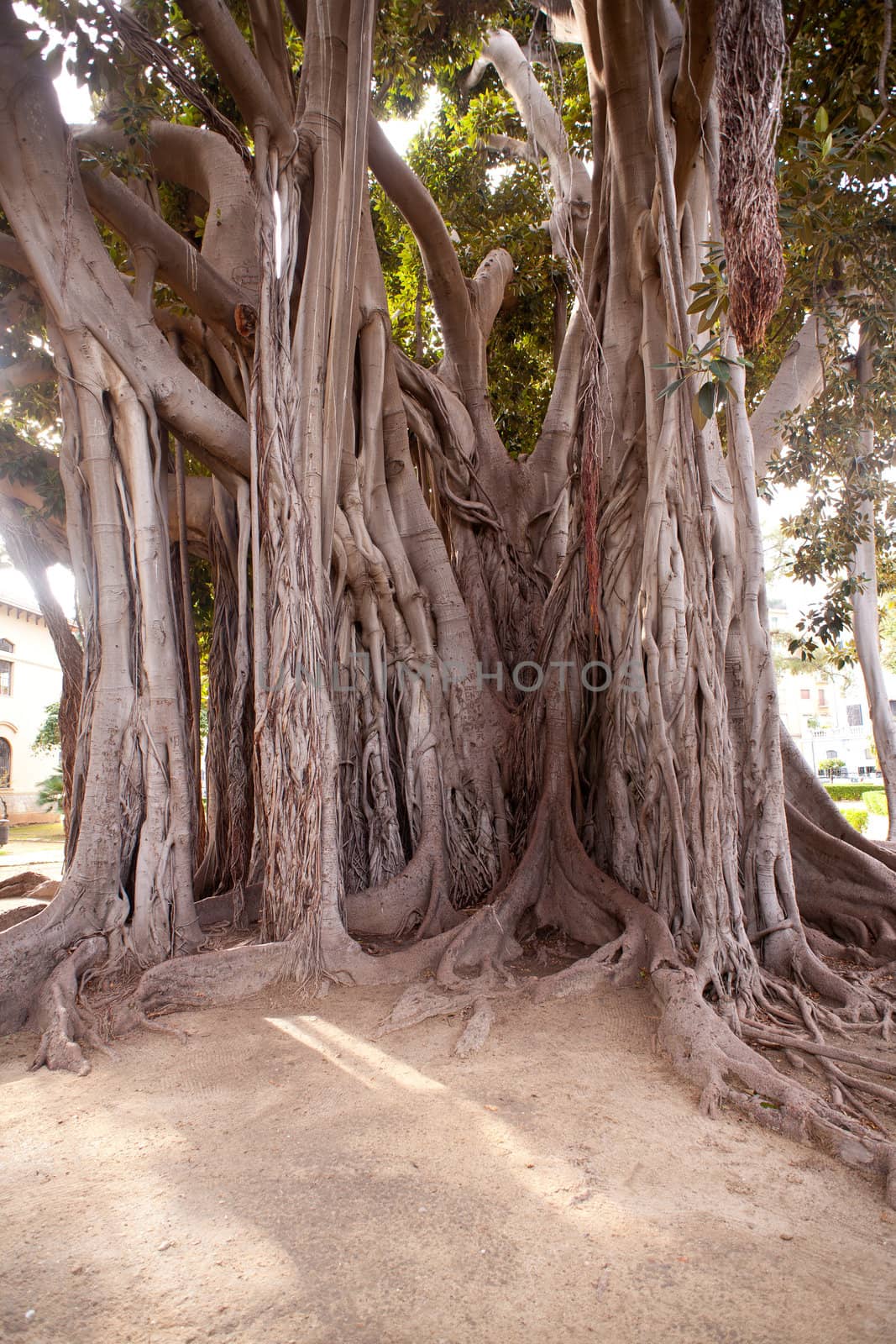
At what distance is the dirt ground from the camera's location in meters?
1.36

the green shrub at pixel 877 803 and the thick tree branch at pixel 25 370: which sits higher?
the thick tree branch at pixel 25 370

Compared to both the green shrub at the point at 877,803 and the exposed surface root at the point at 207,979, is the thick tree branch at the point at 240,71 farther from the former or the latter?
the green shrub at the point at 877,803

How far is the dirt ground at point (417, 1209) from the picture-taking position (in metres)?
1.36

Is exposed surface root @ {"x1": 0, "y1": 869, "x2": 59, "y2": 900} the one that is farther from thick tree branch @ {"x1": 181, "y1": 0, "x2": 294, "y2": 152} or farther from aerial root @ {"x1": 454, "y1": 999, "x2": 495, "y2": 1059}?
thick tree branch @ {"x1": 181, "y1": 0, "x2": 294, "y2": 152}

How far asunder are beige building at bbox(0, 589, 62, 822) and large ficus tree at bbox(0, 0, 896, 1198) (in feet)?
48.0

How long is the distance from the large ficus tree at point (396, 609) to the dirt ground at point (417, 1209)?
317mm

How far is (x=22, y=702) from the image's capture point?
1800 cm

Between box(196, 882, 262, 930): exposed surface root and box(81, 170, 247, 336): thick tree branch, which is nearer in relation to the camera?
box(196, 882, 262, 930): exposed surface root

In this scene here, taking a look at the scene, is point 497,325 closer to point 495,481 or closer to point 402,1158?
point 495,481

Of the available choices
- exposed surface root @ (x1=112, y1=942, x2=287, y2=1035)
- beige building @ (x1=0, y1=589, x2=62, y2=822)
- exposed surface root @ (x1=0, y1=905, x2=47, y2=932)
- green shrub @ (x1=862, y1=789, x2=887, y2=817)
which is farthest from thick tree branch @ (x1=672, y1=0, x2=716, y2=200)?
beige building @ (x1=0, y1=589, x2=62, y2=822)

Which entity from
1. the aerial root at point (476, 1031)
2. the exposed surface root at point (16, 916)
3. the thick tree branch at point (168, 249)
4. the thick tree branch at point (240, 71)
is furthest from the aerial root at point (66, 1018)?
the thick tree branch at point (240, 71)

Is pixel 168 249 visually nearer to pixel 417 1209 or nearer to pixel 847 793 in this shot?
pixel 417 1209

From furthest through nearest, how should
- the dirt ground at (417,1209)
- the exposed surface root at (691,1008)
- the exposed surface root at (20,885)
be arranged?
the exposed surface root at (20,885) < the exposed surface root at (691,1008) < the dirt ground at (417,1209)

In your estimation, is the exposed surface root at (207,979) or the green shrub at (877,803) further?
the green shrub at (877,803)
